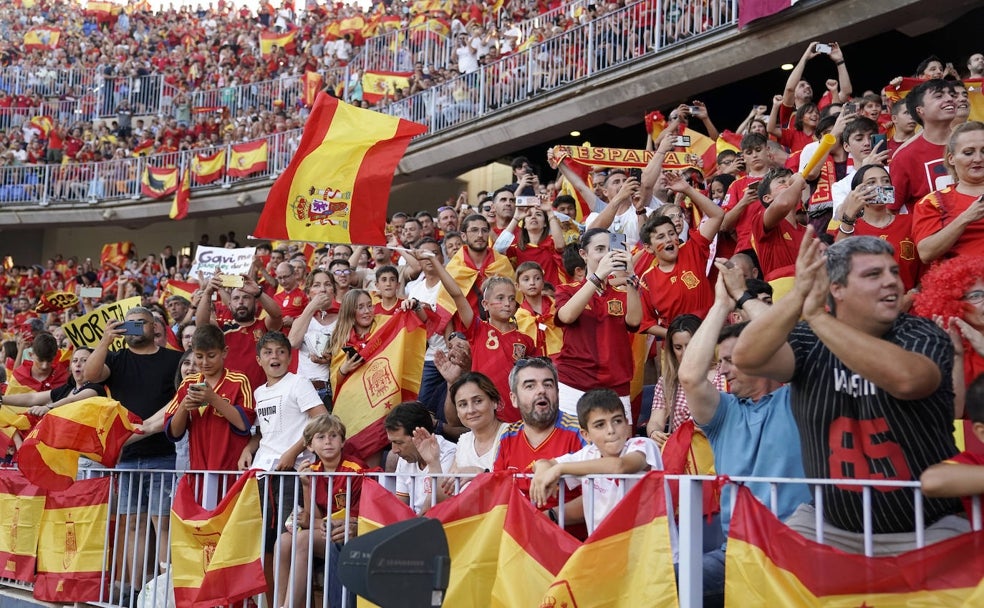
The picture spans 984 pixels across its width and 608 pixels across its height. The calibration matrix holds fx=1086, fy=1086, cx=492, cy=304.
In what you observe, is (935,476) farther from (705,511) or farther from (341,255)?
(341,255)

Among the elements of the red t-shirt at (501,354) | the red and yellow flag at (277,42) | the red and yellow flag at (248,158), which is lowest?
the red t-shirt at (501,354)

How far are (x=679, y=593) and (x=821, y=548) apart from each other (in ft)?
2.39

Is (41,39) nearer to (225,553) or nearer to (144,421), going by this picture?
(144,421)

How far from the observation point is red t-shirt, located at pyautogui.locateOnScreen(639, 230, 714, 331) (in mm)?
7402

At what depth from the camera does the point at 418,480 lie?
550cm

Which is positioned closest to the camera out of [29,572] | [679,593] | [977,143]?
[679,593]

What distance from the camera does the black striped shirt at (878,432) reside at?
133 inches

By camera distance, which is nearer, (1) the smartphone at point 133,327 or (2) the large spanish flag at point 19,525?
(1) the smartphone at point 133,327

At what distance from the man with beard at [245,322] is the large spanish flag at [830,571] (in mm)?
5583

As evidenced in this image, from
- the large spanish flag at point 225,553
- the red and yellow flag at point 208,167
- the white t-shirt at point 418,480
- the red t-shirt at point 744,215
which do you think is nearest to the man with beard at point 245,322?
the large spanish flag at point 225,553

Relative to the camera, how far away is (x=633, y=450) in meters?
4.75

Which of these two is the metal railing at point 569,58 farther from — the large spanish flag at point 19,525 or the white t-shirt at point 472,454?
the large spanish flag at point 19,525

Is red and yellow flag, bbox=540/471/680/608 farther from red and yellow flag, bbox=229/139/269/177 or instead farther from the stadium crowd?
red and yellow flag, bbox=229/139/269/177

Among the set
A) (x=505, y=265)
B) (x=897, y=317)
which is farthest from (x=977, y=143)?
(x=505, y=265)
